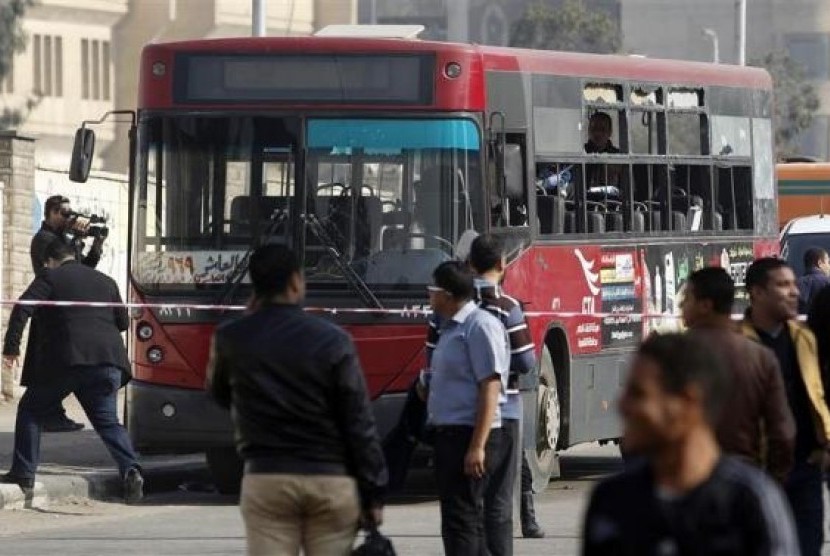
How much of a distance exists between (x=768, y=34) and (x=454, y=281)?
308ft

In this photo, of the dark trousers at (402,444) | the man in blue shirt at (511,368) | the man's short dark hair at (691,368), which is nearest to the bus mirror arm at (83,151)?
the man in blue shirt at (511,368)

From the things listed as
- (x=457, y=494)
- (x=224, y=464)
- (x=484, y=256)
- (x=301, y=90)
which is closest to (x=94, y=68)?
(x=224, y=464)

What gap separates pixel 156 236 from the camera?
16266mm

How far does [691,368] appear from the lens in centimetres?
465

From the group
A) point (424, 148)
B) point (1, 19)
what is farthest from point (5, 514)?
point (1, 19)

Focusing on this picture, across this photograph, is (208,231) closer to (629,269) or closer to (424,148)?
(424,148)

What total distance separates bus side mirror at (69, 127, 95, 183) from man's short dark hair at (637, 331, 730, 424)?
39.0 ft

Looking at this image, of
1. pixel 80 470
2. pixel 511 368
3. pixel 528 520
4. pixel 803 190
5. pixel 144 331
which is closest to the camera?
pixel 511 368

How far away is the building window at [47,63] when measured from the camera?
280 feet

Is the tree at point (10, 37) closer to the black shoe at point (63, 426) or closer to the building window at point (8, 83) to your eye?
the building window at point (8, 83)

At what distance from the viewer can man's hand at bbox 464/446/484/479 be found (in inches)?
402

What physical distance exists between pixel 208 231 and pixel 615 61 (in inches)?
148

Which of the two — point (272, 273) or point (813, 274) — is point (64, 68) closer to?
point (813, 274)

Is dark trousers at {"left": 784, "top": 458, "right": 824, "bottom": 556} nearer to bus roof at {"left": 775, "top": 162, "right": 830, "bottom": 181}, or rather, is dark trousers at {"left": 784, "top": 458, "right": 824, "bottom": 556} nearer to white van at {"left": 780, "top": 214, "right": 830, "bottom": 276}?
white van at {"left": 780, "top": 214, "right": 830, "bottom": 276}
